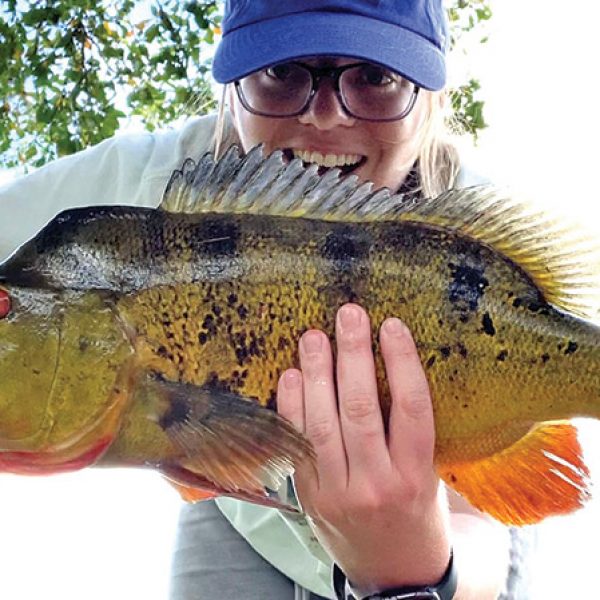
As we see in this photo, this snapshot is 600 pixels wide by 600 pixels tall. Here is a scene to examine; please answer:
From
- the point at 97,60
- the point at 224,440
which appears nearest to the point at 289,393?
the point at 224,440

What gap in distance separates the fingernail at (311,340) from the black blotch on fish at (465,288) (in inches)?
6.8

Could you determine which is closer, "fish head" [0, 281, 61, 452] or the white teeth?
"fish head" [0, 281, 61, 452]

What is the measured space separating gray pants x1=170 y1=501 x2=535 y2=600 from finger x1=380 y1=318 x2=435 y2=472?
0.92m

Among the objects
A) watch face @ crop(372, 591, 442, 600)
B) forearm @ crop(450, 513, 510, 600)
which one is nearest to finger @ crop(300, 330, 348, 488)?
watch face @ crop(372, 591, 442, 600)

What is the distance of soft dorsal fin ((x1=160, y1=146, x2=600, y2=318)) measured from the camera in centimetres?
117

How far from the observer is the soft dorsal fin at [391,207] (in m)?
1.17

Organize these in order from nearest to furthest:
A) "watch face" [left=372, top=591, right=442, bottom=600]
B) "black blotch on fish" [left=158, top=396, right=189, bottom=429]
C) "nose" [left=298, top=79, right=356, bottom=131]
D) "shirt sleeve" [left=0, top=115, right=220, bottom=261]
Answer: "black blotch on fish" [left=158, top=396, right=189, bottom=429]
"watch face" [left=372, top=591, right=442, bottom=600]
"nose" [left=298, top=79, right=356, bottom=131]
"shirt sleeve" [left=0, top=115, right=220, bottom=261]

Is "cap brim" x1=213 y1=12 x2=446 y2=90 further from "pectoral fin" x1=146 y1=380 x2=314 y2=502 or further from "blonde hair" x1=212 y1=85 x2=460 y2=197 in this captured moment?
"pectoral fin" x1=146 y1=380 x2=314 y2=502

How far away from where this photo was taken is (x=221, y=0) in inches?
146

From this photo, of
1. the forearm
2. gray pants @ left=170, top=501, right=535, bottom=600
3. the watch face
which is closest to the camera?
the watch face

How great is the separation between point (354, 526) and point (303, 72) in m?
0.83

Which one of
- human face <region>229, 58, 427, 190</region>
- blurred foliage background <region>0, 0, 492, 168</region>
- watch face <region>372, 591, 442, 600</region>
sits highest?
blurred foliage background <region>0, 0, 492, 168</region>

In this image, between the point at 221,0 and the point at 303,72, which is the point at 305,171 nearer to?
the point at 303,72

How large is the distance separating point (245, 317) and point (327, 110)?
0.69m
